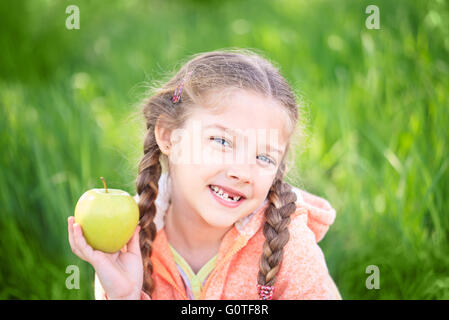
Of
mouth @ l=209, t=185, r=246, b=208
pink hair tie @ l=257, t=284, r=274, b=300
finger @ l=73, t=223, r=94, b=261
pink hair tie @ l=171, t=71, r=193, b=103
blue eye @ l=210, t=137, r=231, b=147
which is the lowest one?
pink hair tie @ l=257, t=284, r=274, b=300

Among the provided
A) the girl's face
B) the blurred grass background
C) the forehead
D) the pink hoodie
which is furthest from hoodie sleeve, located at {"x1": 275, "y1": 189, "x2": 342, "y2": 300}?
the blurred grass background

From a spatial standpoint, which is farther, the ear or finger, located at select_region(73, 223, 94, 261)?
the ear

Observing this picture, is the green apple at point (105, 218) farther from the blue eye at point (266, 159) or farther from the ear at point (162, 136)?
the blue eye at point (266, 159)

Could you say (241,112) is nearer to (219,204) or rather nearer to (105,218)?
(219,204)

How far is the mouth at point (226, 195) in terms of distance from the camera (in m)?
1.53

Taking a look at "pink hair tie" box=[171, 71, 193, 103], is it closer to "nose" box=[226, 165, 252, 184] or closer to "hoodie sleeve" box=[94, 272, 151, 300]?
"nose" box=[226, 165, 252, 184]

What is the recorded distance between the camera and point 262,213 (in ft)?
5.68

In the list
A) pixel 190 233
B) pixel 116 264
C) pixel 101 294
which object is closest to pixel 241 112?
pixel 190 233

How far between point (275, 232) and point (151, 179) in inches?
17.9

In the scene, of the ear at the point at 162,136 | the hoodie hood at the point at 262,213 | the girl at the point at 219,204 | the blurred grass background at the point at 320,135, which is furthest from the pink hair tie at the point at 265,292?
the blurred grass background at the point at 320,135

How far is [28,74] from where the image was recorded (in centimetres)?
385

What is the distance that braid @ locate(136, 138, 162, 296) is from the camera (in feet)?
5.51

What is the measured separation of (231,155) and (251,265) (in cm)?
45

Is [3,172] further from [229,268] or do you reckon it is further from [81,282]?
[229,268]
